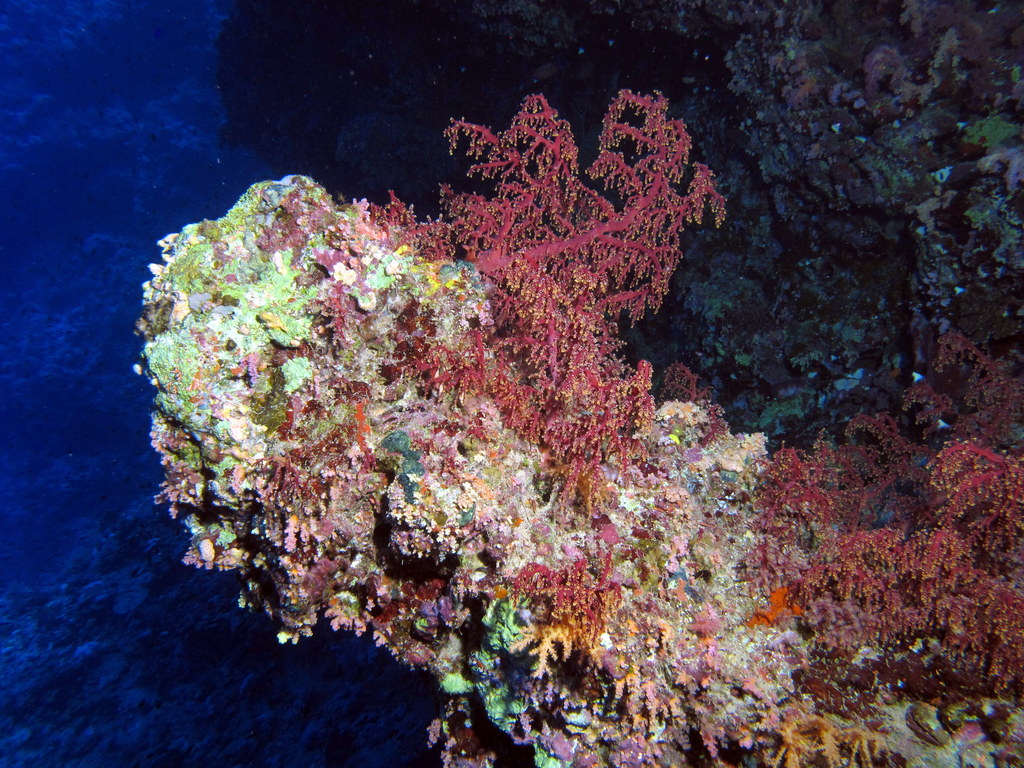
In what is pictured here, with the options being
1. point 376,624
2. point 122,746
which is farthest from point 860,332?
point 122,746

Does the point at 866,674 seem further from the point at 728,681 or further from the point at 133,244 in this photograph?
the point at 133,244

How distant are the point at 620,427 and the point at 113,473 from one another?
1597 centimetres

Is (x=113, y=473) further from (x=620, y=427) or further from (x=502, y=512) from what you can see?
(x=620, y=427)

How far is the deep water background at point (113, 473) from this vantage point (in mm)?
6453

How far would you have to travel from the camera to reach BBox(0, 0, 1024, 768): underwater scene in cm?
229

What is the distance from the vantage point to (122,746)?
6.99 m

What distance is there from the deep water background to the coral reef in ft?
11.9

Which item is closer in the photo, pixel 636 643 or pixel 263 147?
pixel 636 643

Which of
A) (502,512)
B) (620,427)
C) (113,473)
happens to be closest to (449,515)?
(502,512)

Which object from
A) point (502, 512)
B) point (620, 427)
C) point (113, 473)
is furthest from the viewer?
point (113, 473)

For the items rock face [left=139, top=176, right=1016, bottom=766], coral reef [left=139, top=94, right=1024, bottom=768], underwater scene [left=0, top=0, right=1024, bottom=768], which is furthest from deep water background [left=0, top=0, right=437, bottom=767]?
coral reef [left=139, top=94, right=1024, bottom=768]

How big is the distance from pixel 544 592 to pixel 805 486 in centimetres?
175

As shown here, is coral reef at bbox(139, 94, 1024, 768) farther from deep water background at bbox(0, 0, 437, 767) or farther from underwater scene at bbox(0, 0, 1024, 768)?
deep water background at bbox(0, 0, 437, 767)

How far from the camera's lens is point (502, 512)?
2566 millimetres
